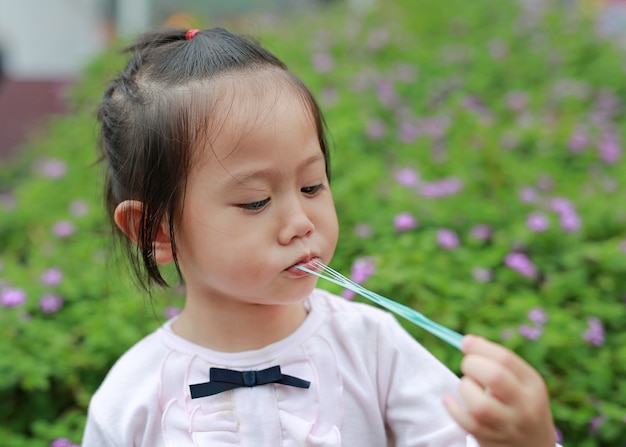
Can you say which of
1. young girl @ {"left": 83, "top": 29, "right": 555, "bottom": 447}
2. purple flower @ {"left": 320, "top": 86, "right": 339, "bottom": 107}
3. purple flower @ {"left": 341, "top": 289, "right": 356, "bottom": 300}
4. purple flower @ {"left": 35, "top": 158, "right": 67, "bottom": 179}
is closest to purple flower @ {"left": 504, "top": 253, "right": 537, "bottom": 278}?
purple flower @ {"left": 341, "top": 289, "right": 356, "bottom": 300}

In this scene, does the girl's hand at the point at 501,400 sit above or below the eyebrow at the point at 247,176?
below

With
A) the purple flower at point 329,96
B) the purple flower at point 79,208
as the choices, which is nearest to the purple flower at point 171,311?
the purple flower at point 79,208

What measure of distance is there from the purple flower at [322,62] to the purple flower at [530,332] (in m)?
3.14

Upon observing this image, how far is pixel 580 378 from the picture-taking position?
188cm

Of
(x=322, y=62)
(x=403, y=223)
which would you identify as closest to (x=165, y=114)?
(x=403, y=223)

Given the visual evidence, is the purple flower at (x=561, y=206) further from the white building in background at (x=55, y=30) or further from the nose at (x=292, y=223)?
the white building in background at (x=55, y=30)

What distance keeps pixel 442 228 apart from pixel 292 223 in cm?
136

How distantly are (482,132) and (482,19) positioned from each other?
10.5 feet

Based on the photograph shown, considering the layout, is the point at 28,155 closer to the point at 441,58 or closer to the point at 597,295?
the point at 441,58

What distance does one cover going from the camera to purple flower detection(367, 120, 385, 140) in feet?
12.0

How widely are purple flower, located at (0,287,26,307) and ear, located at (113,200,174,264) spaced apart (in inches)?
39.7

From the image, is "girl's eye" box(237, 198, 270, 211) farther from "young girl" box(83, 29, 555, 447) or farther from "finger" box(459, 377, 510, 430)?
"finger" box(459, 377, 510, 430)

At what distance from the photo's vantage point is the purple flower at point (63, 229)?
→ 2.86 m

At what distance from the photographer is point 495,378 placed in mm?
922
